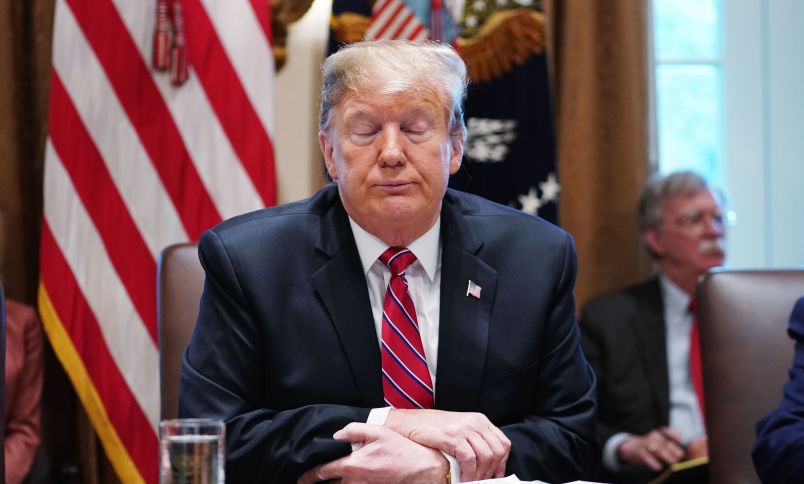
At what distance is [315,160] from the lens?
3.95 meters

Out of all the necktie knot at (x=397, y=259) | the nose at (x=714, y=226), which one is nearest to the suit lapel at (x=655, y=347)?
the nose at (x=714, y=226)

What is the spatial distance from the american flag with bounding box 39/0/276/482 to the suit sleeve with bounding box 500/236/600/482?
147 centimetres

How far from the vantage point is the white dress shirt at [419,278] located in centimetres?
227

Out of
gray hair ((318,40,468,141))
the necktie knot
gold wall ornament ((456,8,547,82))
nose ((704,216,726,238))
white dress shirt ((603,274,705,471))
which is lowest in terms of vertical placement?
white dress shirt ((603,274,705,471))

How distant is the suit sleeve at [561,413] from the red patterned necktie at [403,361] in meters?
0.18

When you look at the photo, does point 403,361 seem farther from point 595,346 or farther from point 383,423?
point 595,346

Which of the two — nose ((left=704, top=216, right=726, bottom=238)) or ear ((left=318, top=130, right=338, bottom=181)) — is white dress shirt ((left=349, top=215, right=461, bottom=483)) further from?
nose ((left=704, top=216, right=726, bottom=238))

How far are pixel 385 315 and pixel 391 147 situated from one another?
0.33 meters

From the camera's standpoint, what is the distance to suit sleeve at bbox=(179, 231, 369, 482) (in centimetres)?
205

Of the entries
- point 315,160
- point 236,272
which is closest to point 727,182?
point 315,160

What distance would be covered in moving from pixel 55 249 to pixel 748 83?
2659mm

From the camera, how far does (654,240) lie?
3.91m

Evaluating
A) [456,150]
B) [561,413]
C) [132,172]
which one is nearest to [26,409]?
[132,172]

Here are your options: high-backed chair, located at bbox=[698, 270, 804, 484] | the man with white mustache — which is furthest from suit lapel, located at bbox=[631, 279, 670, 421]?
high-backed chair, located at bbox=[698, 270, 804, 484]
